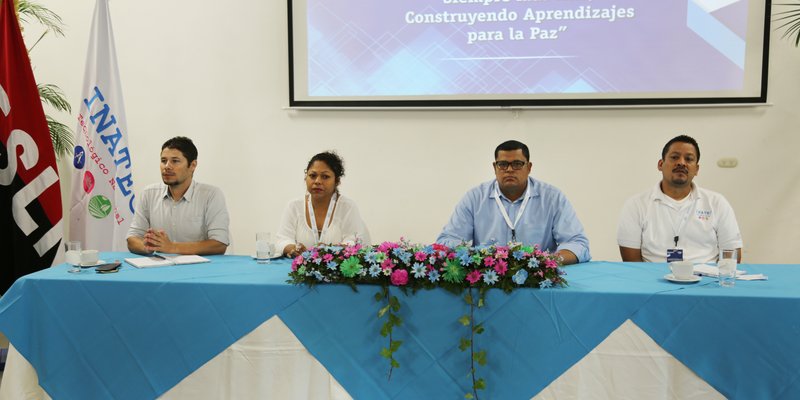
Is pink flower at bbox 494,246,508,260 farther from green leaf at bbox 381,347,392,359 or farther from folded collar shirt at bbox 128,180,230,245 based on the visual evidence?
folded collar shirt at bbox 128,180,230,245

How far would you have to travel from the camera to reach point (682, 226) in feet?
10.4

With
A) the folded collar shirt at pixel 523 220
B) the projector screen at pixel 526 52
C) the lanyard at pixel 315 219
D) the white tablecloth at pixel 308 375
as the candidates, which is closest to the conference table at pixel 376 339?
the white tablecloth at pixel 308 375

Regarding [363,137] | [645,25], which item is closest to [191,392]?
[363,137]

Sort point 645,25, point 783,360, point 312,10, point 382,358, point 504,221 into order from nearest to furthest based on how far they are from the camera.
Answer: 1. point 783,360
2. point 382,358
3. point 504,221
4. point 645,25
5. point 312,10

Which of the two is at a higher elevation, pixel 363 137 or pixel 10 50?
pixel 10 50

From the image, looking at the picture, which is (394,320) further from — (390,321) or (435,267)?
(435,267)

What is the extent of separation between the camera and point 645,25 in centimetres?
407

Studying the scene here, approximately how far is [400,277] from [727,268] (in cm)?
119

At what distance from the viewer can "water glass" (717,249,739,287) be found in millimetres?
2164

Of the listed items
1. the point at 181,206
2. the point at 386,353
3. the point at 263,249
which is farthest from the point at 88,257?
the point at 386,353

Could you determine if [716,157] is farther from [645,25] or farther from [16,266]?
[16,266]

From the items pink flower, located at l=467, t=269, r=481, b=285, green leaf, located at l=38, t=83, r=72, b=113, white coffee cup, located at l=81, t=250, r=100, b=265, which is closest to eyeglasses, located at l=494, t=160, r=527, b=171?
pink flower, located at l=467, t=269, r=481, b=285

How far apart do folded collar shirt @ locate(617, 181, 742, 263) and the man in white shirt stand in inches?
88.2

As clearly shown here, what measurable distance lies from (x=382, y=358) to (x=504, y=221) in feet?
3.89
